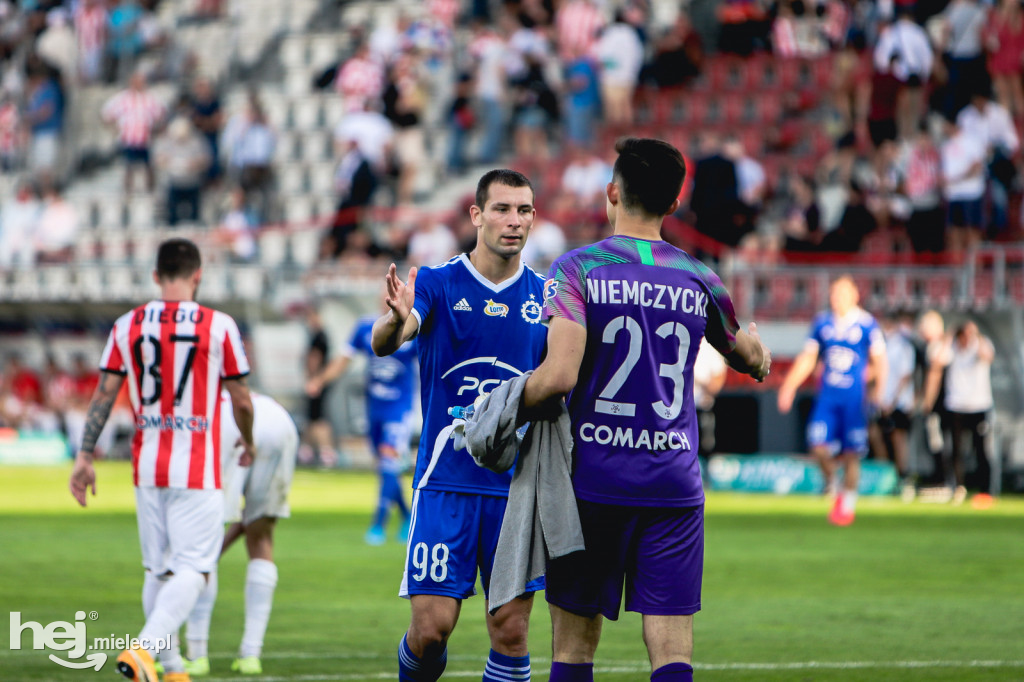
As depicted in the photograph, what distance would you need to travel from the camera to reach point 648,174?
547cm

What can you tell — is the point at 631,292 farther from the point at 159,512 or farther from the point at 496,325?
the point at 159,512

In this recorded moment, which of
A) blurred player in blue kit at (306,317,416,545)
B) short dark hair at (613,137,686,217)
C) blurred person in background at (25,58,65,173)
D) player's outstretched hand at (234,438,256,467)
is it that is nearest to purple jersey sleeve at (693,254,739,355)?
short dark hair at (613,137,686,217)

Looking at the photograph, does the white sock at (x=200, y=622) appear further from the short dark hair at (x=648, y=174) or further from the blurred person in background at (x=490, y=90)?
the blurred person in background at (x=490, y=90)

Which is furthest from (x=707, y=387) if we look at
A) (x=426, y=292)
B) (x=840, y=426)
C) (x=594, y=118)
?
(x=426, y=292)

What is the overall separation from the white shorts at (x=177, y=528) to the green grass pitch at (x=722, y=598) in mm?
1023

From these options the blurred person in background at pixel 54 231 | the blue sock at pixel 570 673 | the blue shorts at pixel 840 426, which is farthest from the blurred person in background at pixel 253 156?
the blue sock at pixel 570 673

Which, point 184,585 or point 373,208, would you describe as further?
point 373,208

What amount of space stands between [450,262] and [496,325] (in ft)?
1.10

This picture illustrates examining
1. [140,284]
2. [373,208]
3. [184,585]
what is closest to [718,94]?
[373,208]

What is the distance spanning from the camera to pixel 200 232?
91.7 feet

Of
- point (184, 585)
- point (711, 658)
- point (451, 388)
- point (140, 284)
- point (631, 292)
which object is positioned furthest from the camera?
point (140, 284)

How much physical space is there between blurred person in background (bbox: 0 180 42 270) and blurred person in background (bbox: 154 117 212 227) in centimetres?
251

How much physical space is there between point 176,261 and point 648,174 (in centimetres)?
297

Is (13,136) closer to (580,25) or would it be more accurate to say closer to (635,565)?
(580,25)
